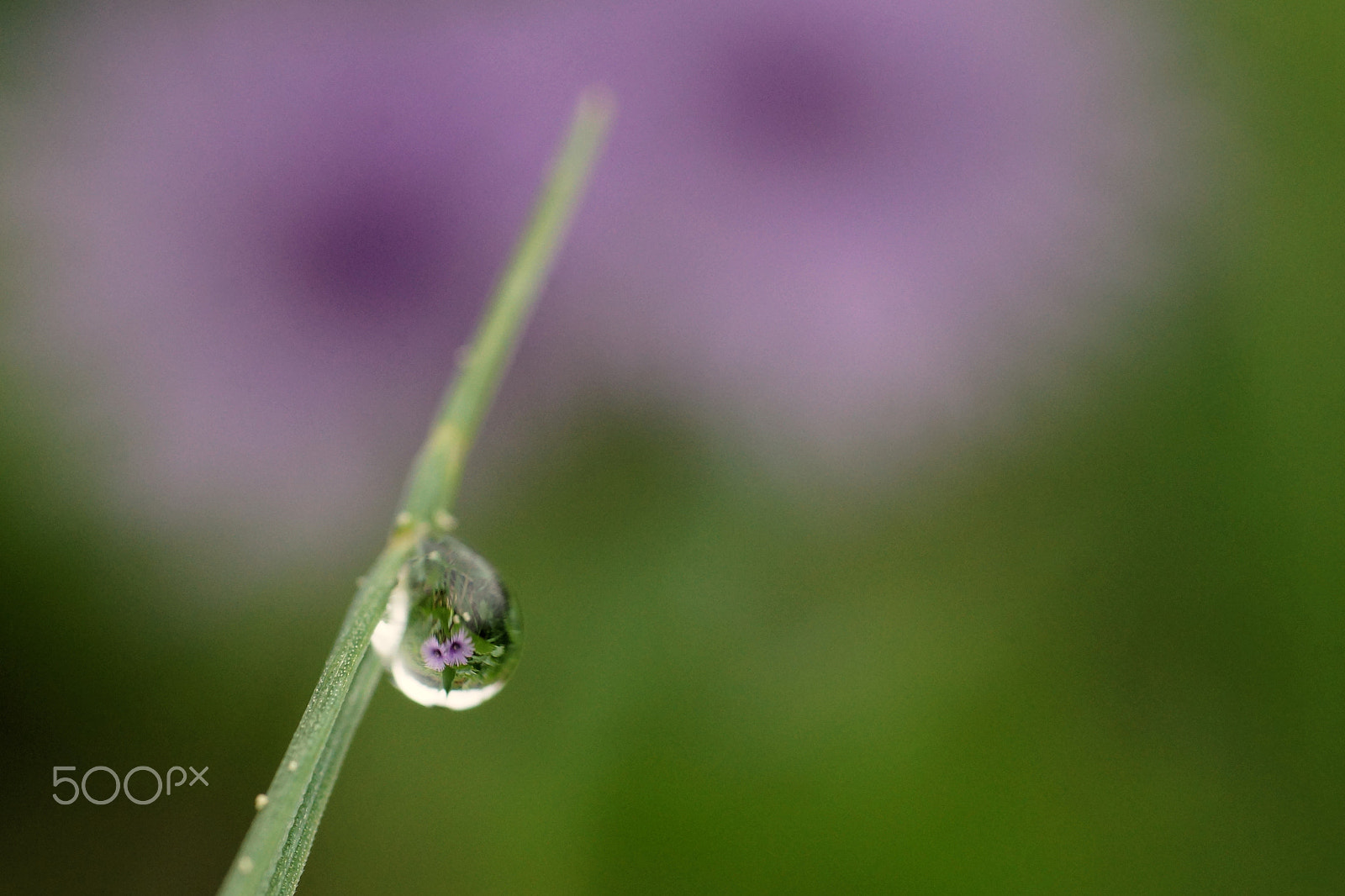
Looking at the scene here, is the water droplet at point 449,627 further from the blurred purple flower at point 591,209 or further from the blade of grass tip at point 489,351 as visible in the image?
the blurred purple flower at point 591,209

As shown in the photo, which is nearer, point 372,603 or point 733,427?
point 372,603

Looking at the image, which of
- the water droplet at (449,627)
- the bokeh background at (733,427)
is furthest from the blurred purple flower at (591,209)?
the water droplet at (449,627)

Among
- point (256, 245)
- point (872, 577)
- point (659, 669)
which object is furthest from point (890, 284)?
point (256, 245)

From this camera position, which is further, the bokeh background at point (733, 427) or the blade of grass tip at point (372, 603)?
the bokeh background at point (733, 427)

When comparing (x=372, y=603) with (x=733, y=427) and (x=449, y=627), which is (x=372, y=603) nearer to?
(x=449, y=627)

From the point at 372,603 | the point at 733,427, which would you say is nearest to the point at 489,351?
the point at 372,603

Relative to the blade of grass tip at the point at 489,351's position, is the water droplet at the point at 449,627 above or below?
below

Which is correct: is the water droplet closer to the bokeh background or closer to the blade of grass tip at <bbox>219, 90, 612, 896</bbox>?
the blade of grass tip at <bbox>219, 90, 612, 896</bbox>
